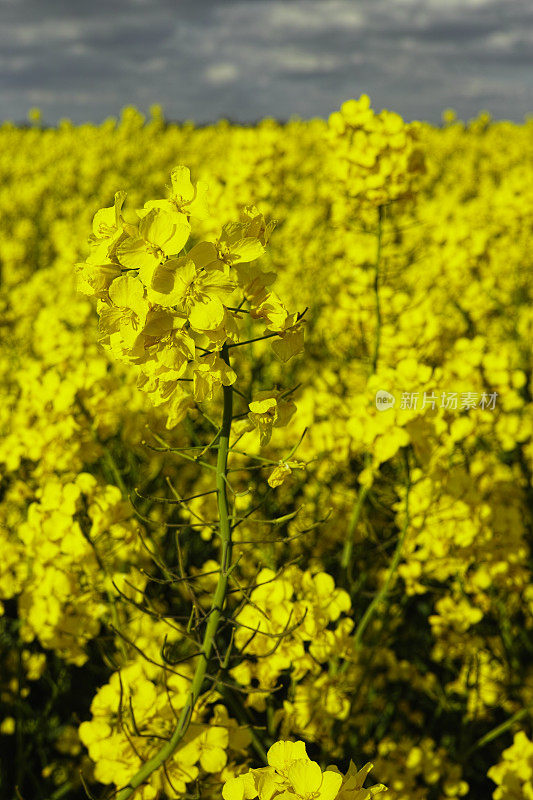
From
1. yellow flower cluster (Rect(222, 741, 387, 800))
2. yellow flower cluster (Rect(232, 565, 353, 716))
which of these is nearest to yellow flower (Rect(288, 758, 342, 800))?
yellow flower cluster (Rect(222, 741, 387, 800))

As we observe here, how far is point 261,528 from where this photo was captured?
2451 mm

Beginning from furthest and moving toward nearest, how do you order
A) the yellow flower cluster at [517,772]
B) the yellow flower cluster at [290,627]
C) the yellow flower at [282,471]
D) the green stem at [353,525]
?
the green stem at [353,525]
the yellow flower cluster at [517,772]
the yellow flower cluster at [290,627]
the yellow flower at [282,471]

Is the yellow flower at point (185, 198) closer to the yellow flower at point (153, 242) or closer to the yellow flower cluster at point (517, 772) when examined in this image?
the yellow flower at point (153, 242)

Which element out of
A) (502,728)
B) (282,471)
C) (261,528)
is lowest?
(502,728)

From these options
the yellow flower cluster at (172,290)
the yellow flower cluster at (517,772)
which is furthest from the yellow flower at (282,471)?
the yellow flower cluster at (517,772)

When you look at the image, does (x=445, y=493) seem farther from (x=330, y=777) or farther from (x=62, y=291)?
(x=62, y=291)

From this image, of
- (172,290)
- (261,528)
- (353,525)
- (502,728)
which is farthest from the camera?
(261,528)

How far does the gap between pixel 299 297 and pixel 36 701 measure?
3.20m

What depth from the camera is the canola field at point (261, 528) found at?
113 cm

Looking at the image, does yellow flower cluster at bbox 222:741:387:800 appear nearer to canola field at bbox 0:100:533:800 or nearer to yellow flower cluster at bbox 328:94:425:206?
canola field at bbox 0:100:533:800

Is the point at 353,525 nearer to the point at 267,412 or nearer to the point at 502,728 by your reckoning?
the point at 502,728

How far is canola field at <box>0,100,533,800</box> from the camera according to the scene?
1130 mm

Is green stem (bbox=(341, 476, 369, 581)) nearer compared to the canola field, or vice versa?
the canola field

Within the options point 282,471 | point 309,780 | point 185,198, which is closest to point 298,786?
point 309,780
